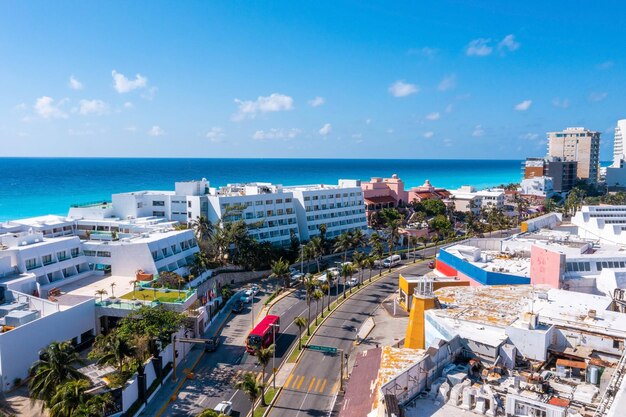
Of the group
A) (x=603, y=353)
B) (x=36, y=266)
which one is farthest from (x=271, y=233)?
(x=603, y=353)

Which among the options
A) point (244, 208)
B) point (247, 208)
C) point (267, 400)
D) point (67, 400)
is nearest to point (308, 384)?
point (267, 400)

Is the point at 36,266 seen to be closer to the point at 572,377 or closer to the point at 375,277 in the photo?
the point at 375,277

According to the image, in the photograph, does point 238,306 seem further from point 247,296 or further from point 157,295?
point 157,295

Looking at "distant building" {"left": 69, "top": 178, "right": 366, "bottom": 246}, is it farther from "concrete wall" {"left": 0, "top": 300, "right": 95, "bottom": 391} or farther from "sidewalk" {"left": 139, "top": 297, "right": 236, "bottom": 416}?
"concrete wall" {"left": 0, "top": 300, "right": 95, "bottom": 391}

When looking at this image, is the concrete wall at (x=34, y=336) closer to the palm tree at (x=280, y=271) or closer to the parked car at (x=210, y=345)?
the parked car at (x=210, y=345)

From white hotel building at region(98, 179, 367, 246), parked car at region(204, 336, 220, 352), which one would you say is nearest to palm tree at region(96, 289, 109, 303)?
parked car at region(204, 336, 220, 352)
